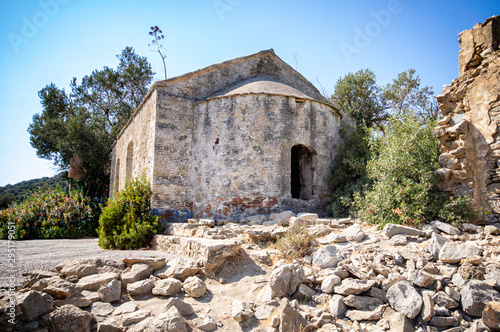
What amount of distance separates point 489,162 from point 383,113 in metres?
11.4

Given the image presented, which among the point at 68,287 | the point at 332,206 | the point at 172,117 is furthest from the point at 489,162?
the point at 172,117

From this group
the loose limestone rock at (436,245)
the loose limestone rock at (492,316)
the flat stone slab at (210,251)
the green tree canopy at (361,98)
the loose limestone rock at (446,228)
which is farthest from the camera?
the green tree canopy at (361,98)

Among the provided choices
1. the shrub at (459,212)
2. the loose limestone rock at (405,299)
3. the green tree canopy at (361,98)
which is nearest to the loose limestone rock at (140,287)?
the loose limestone rock at (405,299)

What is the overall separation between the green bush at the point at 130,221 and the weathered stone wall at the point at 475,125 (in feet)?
25.3

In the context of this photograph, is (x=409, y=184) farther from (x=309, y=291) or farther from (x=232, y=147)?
(x=232, y=147)

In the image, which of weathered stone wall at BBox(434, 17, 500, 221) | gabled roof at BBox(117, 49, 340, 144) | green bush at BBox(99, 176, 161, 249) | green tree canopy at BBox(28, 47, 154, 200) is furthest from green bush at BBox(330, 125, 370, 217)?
green tree canopy at BBox(28, 47, 154, 200)

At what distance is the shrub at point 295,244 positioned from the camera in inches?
228

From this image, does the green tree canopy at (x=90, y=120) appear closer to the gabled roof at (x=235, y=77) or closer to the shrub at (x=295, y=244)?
the gabled roof at (x=235, y=77)

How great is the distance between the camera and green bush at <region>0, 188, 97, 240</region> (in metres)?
12.3

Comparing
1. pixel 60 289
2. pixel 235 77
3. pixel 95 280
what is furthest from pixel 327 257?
pixel 235 77

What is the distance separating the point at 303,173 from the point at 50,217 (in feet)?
35.0

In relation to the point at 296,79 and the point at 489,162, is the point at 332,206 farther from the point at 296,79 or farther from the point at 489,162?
the point at 296,79

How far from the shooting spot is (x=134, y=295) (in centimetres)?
484

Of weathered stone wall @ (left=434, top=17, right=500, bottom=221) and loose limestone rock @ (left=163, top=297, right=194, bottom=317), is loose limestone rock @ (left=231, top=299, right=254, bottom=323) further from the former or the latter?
weathered stone wall @ (left=434, top=17, right=500, bottom=221)
